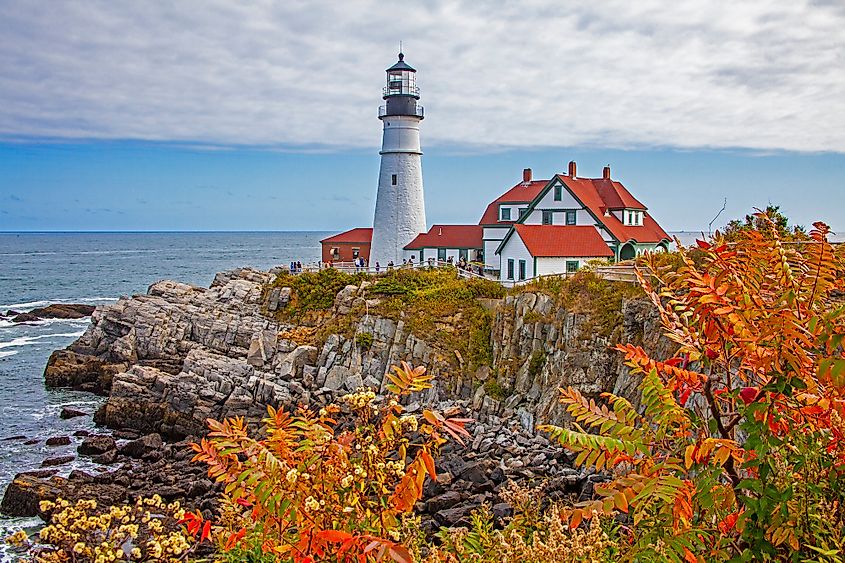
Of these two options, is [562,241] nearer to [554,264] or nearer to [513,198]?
[554,264]

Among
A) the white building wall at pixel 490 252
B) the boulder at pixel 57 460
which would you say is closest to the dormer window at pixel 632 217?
the white building wall at pixel 490 252

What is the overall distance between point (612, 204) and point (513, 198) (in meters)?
4.98

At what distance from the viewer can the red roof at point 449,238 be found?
41094mm

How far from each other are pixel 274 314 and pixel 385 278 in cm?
549

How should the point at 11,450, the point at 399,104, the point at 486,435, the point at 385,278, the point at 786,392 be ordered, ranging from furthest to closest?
the point at 399,104 < the point at 385,278 < the point at 11,450 < the point at 486,435 < the point at 786,392

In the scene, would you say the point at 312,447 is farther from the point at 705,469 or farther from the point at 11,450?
the point at 11,450

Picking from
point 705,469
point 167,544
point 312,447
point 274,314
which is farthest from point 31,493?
point 705,469

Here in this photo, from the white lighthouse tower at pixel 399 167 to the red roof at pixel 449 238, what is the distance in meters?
0.69

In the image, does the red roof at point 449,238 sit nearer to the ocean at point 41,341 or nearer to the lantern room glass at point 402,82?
the lantern room glass at point 402,82

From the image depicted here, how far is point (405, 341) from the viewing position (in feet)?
100

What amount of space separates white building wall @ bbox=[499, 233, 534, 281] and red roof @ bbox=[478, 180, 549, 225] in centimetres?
449

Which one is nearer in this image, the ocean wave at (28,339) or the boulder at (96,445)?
the boulder at (96,445)

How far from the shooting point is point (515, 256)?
34.6 metres

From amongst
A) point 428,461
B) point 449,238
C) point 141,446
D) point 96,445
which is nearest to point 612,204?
point 449,238
